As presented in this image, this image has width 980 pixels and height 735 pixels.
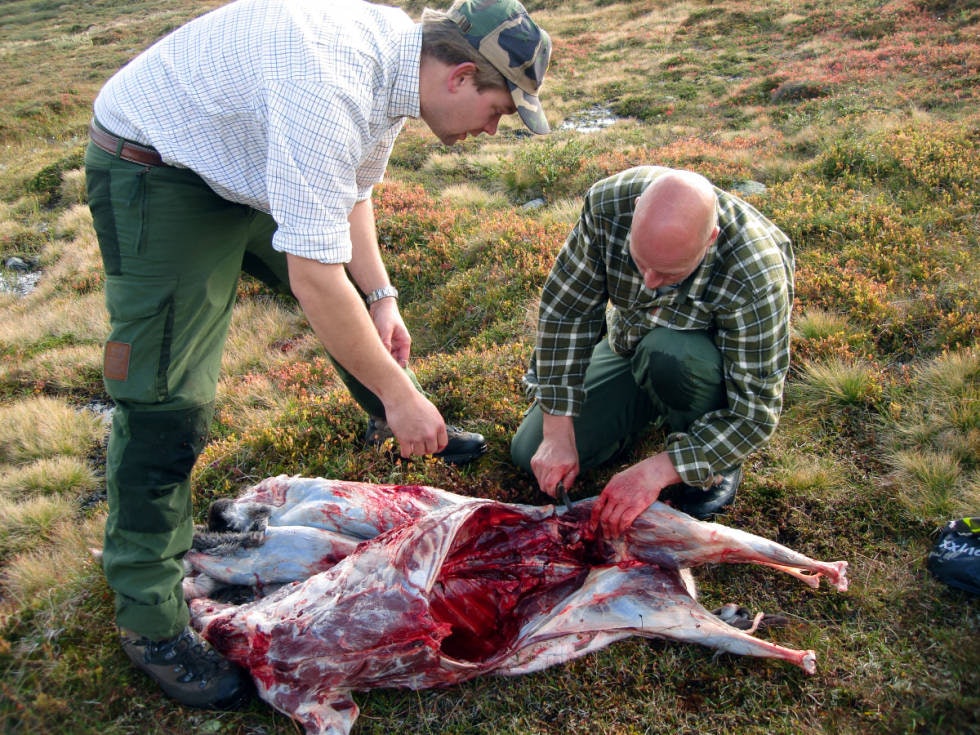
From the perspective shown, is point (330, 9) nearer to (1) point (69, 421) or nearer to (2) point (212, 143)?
(2) point (212, 143)

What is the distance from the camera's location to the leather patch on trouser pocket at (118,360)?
9.28 ft

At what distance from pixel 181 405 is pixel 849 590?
326 centimetres

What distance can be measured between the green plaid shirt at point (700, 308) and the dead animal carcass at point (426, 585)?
479mm

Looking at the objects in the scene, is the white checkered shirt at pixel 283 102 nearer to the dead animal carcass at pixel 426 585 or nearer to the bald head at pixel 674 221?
the bald head at pixel 674 221

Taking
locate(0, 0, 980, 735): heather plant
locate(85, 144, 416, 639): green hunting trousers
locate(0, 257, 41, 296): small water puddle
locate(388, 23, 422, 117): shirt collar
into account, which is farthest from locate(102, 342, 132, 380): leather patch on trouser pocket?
locate(0, 257, 41, 296): small water puddle

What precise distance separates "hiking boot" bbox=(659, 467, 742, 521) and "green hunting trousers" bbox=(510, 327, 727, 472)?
0.37 meters

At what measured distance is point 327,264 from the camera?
8.18ft

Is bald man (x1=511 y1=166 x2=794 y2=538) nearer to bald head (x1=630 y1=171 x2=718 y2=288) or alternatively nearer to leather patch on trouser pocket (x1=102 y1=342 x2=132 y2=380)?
bald head (x1=630 y1=171 x2=718 y2=288)

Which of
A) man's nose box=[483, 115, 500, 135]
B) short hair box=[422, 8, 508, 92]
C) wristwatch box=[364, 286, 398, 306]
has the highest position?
short hair box=[422, 8, 508, 92]

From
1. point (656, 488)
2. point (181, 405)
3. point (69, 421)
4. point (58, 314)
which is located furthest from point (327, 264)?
point (58, 314)

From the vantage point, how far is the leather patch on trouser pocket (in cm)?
283

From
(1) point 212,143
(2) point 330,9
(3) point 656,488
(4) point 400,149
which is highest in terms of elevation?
(2) point 330,9

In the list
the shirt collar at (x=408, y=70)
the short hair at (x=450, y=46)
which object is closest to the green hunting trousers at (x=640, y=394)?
the short hair at (x=450, y=46)

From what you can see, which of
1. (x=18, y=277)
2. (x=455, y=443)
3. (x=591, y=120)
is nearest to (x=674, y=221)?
(x=455, y=443)
